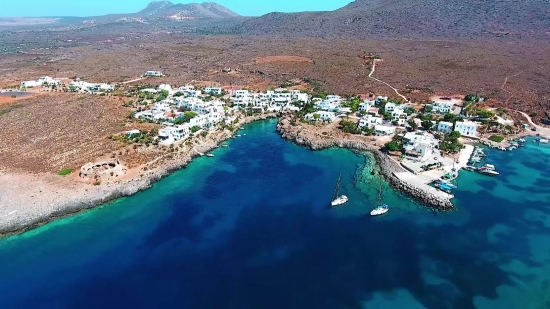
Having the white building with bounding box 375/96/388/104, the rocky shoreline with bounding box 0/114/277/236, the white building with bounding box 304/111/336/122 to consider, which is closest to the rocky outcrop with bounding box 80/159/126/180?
the rocky shoreline with bounding box 0/114/277/236

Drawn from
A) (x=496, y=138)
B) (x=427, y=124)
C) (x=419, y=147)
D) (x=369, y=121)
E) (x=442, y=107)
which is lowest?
(x=369, y=121)

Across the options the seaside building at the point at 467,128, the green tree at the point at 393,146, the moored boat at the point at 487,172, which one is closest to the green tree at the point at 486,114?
the seaside building at the point at 467,128

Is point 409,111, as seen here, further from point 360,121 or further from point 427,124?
point 360,121

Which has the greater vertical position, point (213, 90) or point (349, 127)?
point (349, 127)

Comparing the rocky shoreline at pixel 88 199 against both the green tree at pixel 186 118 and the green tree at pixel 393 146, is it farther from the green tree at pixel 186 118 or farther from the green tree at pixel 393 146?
the green tree at pixel 393 146

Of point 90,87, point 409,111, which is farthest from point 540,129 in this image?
point 90,87
